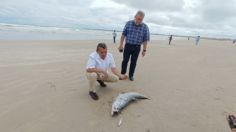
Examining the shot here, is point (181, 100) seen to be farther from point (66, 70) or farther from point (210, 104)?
point (66, 70)

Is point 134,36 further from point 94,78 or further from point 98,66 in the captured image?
point 94,78

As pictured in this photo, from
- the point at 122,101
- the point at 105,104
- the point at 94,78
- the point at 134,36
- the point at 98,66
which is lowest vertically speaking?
the point at 105,104

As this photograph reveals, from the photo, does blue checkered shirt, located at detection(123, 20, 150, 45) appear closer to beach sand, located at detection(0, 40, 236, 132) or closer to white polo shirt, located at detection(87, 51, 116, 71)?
beach sand, located at detection(0, 40, 236, 132)

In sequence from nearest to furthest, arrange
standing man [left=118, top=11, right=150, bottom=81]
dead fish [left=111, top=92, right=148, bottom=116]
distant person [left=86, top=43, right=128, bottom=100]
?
dead fish [left=111, top=92, right=148, bottom=116] < distant person [left=86, top=43, right=128, bottom=100] < standing man [left=118, top=11, right=150, bottom=81]

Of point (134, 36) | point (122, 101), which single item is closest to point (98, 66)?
point (122, 101)

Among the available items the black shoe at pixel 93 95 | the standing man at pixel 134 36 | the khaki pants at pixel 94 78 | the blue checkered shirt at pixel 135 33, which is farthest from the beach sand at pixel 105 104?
the blue checkered shirt at pixel 135 33

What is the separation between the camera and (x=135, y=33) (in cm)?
609

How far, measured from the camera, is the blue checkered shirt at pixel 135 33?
19.9ft

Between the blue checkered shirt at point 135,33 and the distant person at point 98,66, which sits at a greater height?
the blue checkered shirt at point 135,33

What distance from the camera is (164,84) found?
6.31 meters

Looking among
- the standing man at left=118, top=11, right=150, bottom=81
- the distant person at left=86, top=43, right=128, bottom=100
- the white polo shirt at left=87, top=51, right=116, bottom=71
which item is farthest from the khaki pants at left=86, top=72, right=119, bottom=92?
the standing man at left=118, top=11, right=150, bottom=81

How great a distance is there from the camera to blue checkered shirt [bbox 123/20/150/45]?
19.9 feet

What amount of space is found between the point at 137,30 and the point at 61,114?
9.67 feet

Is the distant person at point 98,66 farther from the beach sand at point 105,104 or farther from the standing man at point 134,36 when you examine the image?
the standing man at point 134,36
